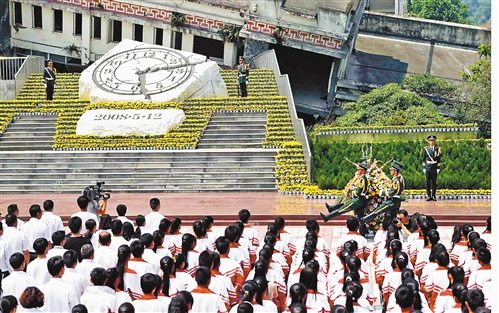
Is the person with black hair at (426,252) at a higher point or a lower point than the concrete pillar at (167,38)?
lower

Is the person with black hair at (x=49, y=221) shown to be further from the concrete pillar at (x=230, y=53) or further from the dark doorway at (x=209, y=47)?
the dark doorway at (x=209, y=47)

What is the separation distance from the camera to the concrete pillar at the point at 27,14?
3094 cm

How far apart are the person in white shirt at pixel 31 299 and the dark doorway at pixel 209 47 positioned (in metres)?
21.5

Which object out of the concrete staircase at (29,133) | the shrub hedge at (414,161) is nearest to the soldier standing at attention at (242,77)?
the shrub hedge at (414,161)

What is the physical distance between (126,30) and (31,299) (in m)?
21.7

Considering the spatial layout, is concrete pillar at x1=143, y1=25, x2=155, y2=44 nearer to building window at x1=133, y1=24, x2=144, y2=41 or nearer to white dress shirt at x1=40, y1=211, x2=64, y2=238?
building window at x1=133, y1=24, x2=144, y2=41

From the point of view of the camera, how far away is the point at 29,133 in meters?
23.6

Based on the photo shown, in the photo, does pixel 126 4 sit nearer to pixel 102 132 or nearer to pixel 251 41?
pixel 251 41

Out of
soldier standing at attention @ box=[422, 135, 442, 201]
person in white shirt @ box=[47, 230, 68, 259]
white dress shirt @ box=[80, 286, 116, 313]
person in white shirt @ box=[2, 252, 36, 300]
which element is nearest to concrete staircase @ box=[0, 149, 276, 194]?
soldier standing at attention @ box=[422, 135, 442, 201]

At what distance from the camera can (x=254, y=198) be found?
65.2ft

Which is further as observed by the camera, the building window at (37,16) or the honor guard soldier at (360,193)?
the building window at (37,16)

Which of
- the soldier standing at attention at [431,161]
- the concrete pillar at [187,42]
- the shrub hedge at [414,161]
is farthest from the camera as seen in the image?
the concrete pillar at [187,42]
